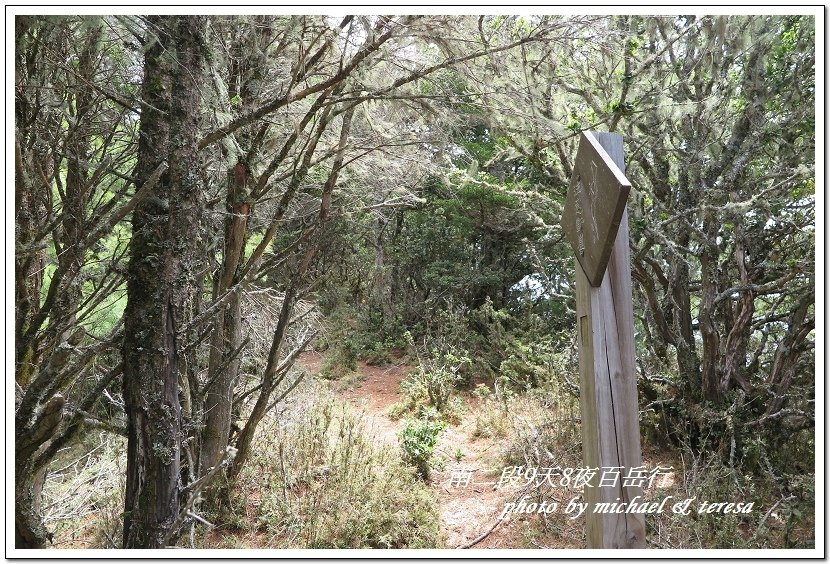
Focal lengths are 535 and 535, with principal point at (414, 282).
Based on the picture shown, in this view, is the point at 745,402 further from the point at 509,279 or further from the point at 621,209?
the point at 509,279

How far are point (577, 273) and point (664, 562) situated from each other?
3.35 feet

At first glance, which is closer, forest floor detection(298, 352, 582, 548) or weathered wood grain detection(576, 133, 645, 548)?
weathered wood grain detection(576, 133, 645, 548)

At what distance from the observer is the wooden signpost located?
5.31ft

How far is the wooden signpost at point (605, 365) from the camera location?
1.62 m

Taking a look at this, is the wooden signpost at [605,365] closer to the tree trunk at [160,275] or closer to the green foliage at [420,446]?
the tree trunk at [160,275]

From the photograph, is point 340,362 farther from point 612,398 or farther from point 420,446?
point 612,398

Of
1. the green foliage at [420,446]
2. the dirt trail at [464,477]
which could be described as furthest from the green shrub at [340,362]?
the green foliage at [420,446]

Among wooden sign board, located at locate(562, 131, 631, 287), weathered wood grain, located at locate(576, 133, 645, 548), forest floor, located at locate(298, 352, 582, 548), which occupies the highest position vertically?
wooden sign board, located at locate(562, 131, 631, 287)

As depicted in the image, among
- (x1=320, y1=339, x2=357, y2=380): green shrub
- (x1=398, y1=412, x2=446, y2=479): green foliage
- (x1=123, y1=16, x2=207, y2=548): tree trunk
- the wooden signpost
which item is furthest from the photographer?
(x1=320, y1=339, x2=357, y2=380): green shrub

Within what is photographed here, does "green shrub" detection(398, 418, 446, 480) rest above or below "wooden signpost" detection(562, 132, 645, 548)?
below

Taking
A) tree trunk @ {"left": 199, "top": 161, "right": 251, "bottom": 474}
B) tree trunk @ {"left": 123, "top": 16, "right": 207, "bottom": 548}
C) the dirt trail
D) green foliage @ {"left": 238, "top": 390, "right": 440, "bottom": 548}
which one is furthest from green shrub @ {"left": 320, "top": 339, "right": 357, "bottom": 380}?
tree trunk @ {"left": 123, "top": 16, "right": 207, "bottom": 548}

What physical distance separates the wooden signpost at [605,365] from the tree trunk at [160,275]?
4.80 ft

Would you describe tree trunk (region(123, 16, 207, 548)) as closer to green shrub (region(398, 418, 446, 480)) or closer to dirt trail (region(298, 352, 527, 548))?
dirt trail (region(298, 352, 527, 548))

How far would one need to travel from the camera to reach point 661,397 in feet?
14.5
